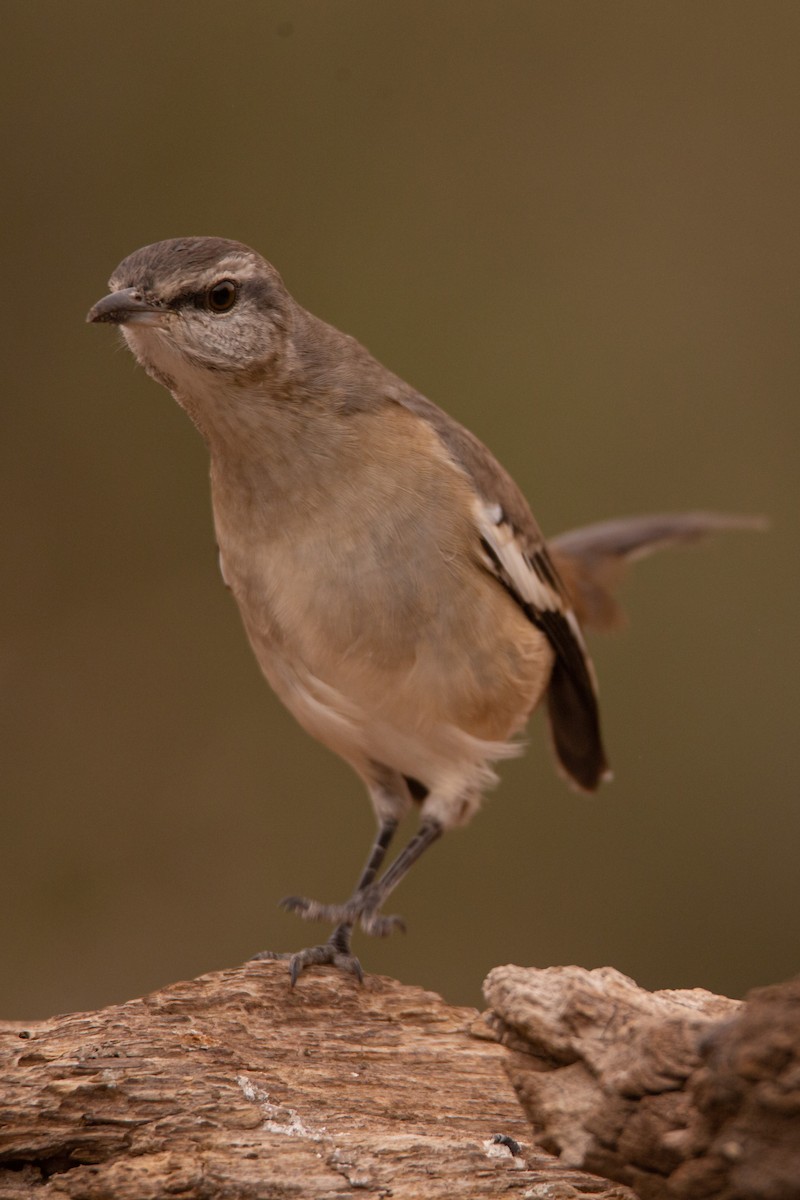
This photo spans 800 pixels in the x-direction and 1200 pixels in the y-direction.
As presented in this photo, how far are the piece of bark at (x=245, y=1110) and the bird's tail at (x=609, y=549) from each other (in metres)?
1.82

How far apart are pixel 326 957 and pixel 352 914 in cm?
20

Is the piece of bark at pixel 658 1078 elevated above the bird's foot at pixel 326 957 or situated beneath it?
elevated above

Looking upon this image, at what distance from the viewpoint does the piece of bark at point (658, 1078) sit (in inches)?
76.4

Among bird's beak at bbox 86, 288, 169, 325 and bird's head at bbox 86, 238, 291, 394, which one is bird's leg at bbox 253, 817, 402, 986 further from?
bird's beak at bbox 86, 288, 169, 325

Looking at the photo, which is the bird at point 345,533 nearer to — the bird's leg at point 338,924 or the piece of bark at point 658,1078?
the bird's leg at point 338,924

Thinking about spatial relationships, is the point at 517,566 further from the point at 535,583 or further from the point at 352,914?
the point at 352,914

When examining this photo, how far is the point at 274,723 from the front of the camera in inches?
247

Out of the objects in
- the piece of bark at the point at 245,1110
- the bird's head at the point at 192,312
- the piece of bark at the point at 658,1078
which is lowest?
the piece of bark at the point at 245,1110

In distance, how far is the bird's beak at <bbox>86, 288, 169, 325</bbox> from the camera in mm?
3145

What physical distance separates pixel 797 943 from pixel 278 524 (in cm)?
286

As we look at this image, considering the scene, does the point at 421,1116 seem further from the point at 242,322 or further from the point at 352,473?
the point at 242,322

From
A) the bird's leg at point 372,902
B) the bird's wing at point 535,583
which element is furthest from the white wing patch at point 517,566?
the bird's leg at point 372,902

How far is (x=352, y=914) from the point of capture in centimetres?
369

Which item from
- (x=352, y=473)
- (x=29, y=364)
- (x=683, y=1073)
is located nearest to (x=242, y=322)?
(x=352, y=473)
